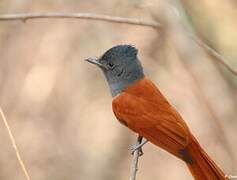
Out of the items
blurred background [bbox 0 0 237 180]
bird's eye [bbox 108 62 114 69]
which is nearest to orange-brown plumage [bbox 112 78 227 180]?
bird's eye [bbox 108 62 114 69]

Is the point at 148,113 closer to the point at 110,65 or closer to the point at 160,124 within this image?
the point at 160,124

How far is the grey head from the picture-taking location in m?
5.33

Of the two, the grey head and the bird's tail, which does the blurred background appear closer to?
the grey head

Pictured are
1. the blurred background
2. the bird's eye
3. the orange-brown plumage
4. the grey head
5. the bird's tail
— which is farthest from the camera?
the blurred background

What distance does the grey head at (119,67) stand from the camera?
17.5 feet

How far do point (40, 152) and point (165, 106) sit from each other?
9.30 ft

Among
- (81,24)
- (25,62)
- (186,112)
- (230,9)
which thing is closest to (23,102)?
(25,62)

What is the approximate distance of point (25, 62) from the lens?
25.3 feet

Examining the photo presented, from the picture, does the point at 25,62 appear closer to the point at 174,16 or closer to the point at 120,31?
the point at 120,31

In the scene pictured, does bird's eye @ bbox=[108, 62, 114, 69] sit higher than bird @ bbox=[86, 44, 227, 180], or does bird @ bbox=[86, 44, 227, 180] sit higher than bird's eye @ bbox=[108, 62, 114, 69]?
bird's eye @ bbox=[108, 62, 114, 69]

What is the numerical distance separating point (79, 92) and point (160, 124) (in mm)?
2818

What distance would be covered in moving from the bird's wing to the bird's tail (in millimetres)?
65

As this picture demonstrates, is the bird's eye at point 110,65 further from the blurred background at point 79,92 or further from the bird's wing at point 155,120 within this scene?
the blurred background at point 79,92

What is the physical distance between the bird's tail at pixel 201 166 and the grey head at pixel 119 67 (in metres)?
0.71
